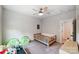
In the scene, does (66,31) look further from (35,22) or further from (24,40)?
(24,40)

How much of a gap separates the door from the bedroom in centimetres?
4

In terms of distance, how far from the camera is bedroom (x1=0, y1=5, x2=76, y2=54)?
115 centimetres

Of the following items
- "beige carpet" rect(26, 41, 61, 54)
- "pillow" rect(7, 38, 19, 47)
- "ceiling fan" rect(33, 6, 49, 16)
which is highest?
"ceiling fan" rect(33, 6, 49, 16)

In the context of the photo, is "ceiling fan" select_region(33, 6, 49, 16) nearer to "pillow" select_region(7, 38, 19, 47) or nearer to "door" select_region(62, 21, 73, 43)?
"door" select_region(62, 21, 73, 43)

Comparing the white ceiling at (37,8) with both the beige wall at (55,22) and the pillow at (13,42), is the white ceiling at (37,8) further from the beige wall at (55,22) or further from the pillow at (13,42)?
the pillow at (13,42)

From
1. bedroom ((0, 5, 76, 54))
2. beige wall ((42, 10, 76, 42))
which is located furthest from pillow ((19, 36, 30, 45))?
beige wall ((42, 10, 76, 42))

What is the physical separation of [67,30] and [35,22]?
1.63 feet

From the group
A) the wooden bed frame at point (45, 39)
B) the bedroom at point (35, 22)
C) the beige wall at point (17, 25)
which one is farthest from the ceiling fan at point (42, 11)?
the wooden bed frame at point (45, 39)

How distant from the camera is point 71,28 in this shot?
1.17 m

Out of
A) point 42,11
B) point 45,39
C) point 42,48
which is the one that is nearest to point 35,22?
point 42,11

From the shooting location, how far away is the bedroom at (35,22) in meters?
1.15

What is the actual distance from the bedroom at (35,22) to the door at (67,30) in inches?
1.7
